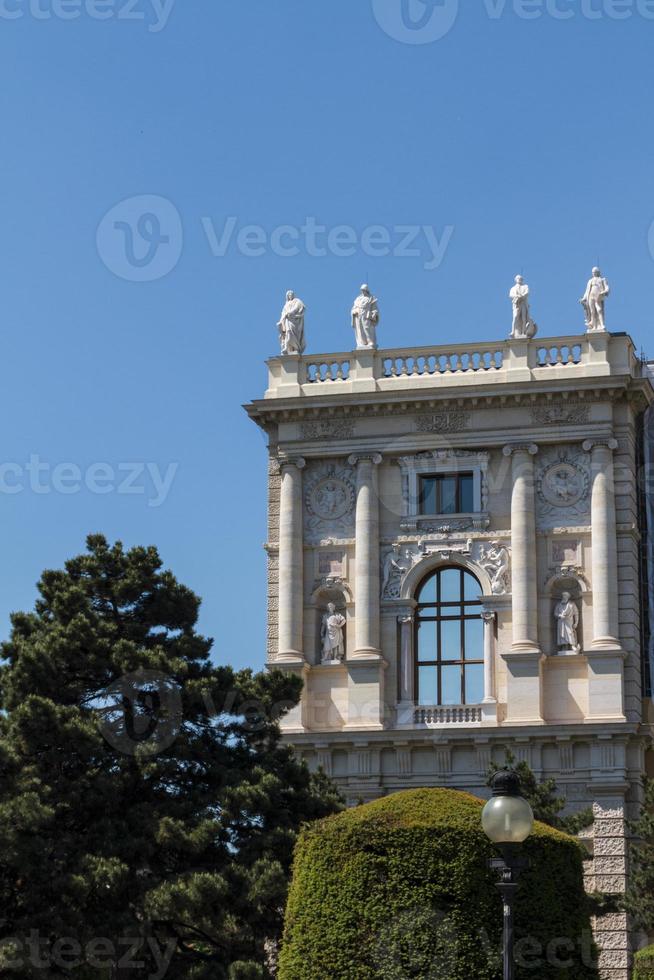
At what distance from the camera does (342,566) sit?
49.4 metres

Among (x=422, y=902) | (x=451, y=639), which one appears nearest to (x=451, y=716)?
(x=451, y=639)

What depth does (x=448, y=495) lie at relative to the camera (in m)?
49.0

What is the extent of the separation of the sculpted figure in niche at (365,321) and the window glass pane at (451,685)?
29.1 ft

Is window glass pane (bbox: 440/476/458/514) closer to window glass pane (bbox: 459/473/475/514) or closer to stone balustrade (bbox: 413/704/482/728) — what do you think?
window glass pane (bbox: 459/473/475/514)

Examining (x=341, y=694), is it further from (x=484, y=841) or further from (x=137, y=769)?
(x=484, y=841)

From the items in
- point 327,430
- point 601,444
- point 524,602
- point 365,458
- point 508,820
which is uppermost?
point 327,430

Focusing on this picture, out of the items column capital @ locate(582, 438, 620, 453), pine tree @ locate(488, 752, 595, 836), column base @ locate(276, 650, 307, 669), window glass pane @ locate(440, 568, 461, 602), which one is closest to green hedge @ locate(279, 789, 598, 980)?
pine tree @ locate(488, 752, 595, 836)

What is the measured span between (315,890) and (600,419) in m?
26.8

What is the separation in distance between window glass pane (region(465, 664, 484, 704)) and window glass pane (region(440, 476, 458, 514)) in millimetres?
4006

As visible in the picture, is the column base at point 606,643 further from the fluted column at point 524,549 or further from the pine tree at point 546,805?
the pine tree at point 546,805

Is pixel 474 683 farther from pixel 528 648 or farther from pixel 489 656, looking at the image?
pixel 528 648

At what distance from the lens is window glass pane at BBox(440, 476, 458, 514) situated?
160 feet

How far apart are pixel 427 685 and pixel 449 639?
4.27 ft

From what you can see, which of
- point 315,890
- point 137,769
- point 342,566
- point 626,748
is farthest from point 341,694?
point 315,890
